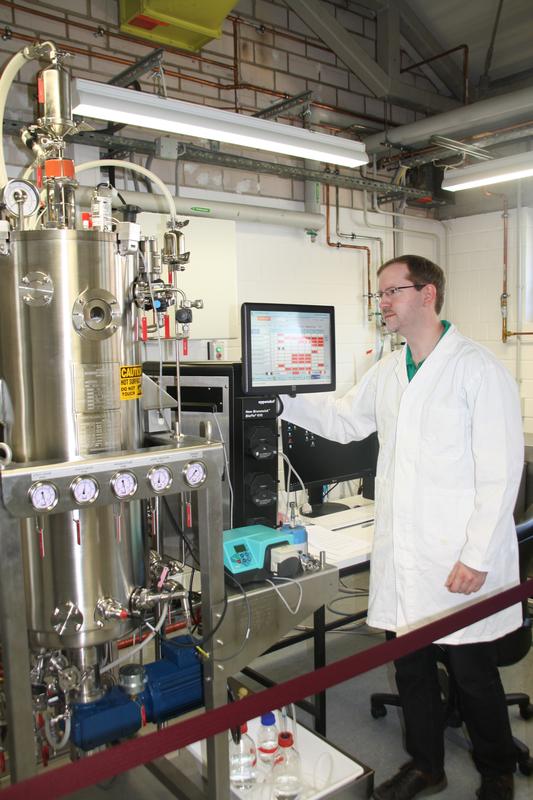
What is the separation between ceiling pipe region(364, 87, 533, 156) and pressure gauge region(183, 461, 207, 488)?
3.48 m

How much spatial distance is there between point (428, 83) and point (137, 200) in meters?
3.12

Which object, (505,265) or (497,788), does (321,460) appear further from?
(505,265)

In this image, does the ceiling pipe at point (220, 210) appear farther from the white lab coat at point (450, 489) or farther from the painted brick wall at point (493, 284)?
the white lab coat at point (450, 489)

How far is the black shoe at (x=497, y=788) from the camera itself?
76.6 inches

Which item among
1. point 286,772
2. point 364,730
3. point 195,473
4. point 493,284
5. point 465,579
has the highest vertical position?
point 493,284

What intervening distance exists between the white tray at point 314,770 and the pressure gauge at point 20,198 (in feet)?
4.62

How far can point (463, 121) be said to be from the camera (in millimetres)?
4168

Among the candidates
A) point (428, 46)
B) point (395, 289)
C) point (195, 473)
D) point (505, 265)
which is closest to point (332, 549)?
point (395, 289)

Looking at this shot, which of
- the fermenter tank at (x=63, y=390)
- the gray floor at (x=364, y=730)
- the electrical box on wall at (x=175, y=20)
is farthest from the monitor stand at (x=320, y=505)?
the electrical box on wall at (x=175, y=20)

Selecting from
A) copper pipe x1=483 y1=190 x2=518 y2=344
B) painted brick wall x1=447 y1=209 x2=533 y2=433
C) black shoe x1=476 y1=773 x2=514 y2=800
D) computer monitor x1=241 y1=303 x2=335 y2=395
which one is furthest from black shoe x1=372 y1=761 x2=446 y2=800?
copper pipe x1=483 y1=190 x2=518 y2=344

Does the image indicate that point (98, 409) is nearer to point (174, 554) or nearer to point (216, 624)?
point (216, 624)

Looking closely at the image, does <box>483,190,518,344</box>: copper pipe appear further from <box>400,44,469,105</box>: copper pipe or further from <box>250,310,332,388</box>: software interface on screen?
<box>250,310,332,388</box>: software interface on screen

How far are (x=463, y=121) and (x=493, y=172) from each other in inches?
19.3

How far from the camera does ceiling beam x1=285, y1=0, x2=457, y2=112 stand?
4176 millimetres
